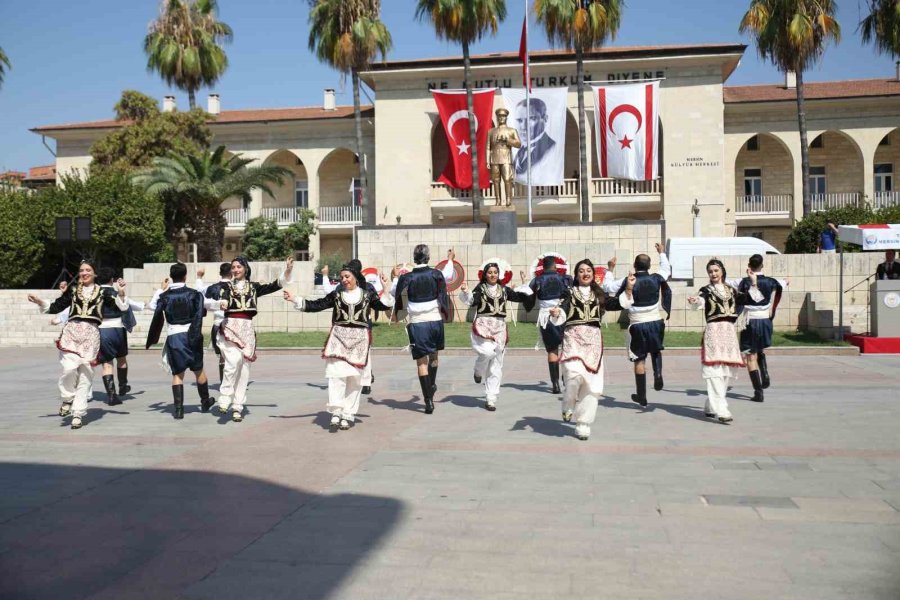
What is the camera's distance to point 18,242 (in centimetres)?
2878

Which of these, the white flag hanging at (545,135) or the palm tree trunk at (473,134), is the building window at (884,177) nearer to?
the white flag hanging at (545,135)

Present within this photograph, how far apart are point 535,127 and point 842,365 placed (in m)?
21.6

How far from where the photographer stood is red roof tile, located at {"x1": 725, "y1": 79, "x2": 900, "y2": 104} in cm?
4125

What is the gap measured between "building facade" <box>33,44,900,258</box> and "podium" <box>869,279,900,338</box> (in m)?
20.1

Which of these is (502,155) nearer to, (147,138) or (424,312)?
(424,312)

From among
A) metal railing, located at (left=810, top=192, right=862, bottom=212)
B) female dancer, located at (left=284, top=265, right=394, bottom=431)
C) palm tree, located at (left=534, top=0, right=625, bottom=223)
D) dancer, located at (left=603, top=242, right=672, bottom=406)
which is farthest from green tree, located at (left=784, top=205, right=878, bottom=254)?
female dancer, located at (left=284, top=265, right=394, bottom=431)

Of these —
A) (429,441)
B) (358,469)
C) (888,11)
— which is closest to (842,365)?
(429,441)

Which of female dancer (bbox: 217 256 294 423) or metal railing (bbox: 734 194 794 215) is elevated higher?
metal railing (bbox: 734 194 794 215)

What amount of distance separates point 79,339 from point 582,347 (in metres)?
5.84

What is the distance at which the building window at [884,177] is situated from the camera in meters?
44.1

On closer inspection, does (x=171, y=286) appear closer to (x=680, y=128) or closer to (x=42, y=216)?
(x=42, y=216)

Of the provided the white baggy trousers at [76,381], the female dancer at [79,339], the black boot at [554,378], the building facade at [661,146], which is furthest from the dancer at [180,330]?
the building facade at [661,146]

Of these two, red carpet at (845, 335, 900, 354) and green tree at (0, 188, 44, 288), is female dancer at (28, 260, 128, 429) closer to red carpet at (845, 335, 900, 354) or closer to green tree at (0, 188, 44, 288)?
red carpet at (845, 335, 900, 354)

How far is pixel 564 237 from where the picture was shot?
26422 mm
